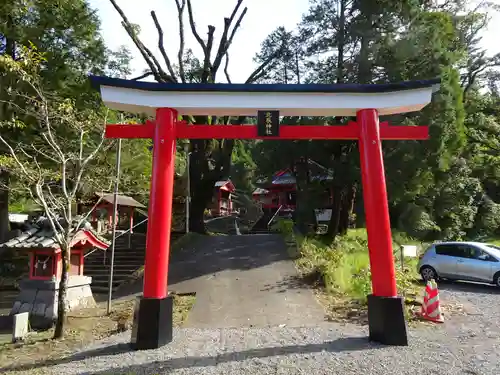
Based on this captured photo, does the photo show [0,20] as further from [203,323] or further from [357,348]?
[357,348]

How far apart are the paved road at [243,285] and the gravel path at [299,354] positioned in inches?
40.4

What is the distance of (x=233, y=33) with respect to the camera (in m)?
20.9

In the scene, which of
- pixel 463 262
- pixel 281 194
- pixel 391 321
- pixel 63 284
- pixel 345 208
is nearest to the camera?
pixel 391 321

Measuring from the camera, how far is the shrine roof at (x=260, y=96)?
23.3 ft

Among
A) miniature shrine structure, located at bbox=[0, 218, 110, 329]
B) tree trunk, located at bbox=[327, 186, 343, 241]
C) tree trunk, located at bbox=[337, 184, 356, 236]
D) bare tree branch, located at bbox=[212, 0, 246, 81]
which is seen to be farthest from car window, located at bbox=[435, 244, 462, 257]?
bare tree branch, located at bbox=[212, 0, 246, 81]

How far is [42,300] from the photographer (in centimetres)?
1071

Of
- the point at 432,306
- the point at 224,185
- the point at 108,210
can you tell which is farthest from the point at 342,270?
the point at 224,185

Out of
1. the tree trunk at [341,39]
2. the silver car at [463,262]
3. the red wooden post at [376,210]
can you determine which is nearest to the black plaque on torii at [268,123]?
the red wooden post at [376,210]

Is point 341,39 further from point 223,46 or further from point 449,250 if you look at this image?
point 449,250

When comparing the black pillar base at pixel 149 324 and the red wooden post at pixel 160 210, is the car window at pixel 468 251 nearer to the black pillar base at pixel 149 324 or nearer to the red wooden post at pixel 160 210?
the red wooden post at pixel 160 210

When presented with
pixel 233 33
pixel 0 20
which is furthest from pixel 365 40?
pixel 0 20

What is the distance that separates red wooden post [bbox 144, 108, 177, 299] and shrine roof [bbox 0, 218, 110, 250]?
4881mm

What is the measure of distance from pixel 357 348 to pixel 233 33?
18184 mm

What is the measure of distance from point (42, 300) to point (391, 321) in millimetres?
9013
